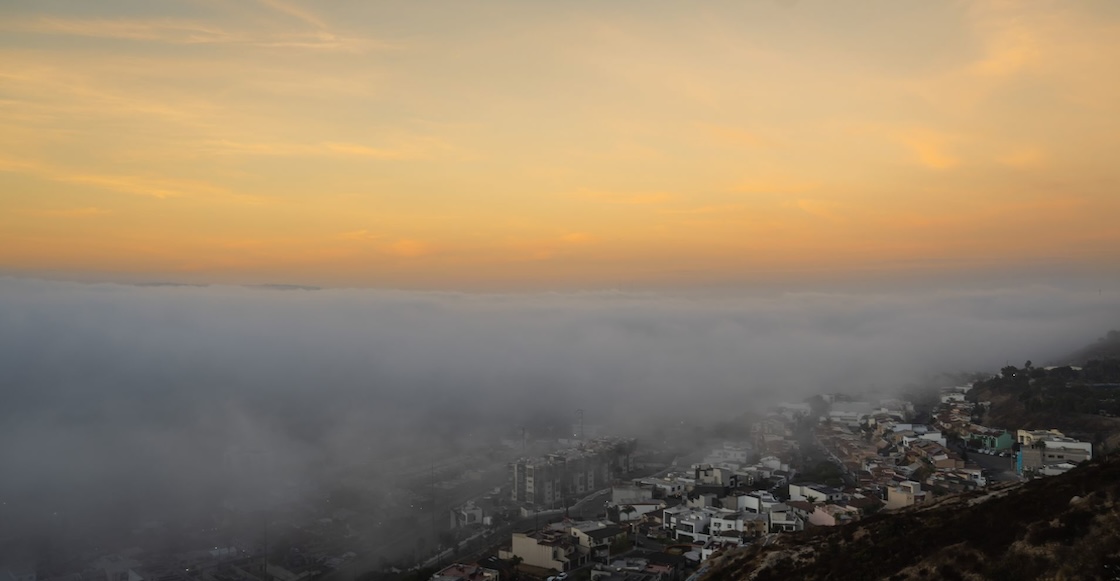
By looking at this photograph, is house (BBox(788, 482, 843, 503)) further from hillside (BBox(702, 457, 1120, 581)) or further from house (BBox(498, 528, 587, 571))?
hillside (BBox(702, 457, 1120, 581))

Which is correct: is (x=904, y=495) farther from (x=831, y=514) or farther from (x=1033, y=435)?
(x=1033, y=435)

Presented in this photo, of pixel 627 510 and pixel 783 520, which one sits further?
pixel 627 510

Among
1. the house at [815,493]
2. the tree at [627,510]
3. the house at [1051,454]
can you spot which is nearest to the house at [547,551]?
the tree at [627,510]

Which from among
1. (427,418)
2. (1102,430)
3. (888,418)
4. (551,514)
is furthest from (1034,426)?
(427,418)

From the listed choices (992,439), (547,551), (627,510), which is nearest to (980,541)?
(547,551)

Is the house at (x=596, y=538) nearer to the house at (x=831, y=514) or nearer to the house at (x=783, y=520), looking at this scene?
the house at (x=783, y=520)

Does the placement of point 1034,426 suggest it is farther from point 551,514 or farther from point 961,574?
point 961,574

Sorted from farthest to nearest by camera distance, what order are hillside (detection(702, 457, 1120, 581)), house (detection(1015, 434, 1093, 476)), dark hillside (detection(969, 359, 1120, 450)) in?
dark hillside (detection(969, 359, 1120, 450)) < house (detection(1015, 434, 1093, 476)) < hillside (detection(702, 457, 1120, 581))

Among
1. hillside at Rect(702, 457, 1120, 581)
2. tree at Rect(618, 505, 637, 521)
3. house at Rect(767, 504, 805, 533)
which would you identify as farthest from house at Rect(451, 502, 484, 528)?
hillside at Rect(702, 457, 1120, 581)

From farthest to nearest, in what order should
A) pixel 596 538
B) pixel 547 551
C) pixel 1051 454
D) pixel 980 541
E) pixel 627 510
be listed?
pixel 1051 454 < pixel 627 510 < pixel 596 538 < pixel 547 551 < pixel 980 541
